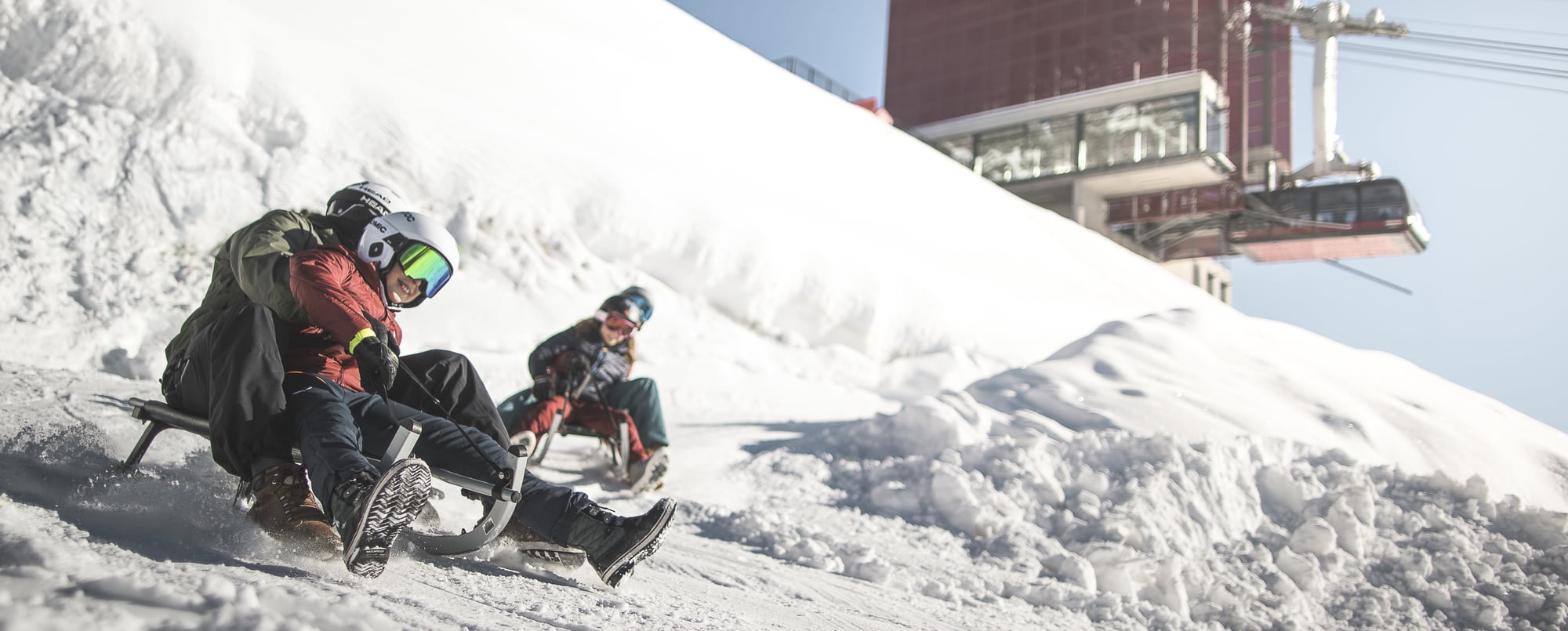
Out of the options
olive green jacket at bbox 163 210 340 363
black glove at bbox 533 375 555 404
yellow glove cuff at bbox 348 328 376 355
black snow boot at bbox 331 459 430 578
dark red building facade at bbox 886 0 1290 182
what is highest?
dark red building facade at bbox 886 0 1290 182

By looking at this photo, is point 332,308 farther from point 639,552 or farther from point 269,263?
point 639,552

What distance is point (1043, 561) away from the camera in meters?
3.73

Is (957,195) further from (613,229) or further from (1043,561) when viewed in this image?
(1043,561)

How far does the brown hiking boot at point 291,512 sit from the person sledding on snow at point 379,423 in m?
0.06

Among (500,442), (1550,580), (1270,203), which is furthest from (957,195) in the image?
(1270,203)

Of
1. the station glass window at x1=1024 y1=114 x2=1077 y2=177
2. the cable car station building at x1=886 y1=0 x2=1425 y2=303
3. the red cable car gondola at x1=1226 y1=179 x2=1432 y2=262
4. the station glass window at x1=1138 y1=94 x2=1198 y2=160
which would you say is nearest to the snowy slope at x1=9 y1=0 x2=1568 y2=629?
the station glass window at x1=1138 y1=94 x2=1198 y2=160

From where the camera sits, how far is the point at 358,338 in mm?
2156

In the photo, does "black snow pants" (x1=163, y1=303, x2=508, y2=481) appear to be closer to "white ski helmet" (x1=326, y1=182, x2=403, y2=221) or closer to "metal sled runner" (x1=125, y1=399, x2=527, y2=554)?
"metal sled runner" (x1=125, y1=399, x2=527, y2=554)

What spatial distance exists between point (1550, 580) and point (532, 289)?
265 inches

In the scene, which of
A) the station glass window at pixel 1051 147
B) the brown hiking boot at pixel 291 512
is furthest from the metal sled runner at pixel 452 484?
the station glass window at pixel 1051 147

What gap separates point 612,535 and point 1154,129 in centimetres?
2930

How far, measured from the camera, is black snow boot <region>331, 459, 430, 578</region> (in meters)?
1.89

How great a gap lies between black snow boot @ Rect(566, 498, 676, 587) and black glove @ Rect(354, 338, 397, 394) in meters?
0.55

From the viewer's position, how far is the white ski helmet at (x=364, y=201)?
2691mm
